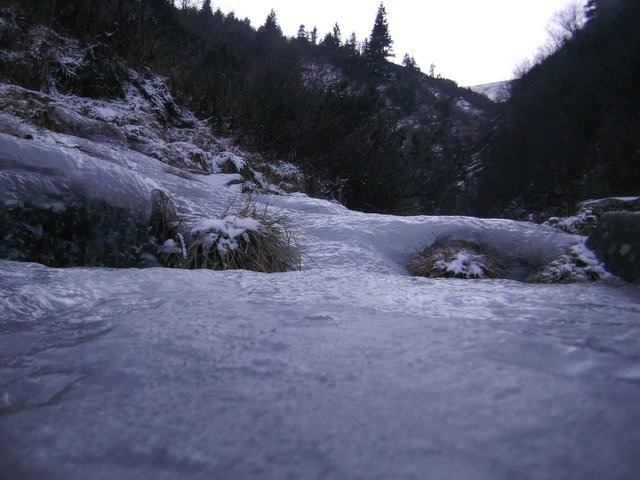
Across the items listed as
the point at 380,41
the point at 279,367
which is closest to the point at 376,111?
the point at 279,367

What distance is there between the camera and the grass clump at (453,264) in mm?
3000

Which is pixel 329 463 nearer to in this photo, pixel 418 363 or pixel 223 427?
pixel 223 427

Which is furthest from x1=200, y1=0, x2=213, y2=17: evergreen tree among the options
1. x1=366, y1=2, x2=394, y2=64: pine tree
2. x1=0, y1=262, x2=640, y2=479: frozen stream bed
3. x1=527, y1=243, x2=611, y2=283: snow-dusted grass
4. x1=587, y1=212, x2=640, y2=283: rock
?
x1=0, y1=262, x2=640, y2=479: frozen stream bed

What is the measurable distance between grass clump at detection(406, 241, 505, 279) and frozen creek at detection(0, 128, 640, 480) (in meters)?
1.37

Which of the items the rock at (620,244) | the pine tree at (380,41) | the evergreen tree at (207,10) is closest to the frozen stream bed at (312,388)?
the rock at (620,244)

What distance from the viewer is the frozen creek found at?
1.94 ft

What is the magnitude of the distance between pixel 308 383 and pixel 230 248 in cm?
191

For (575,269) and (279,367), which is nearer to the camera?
(279,367)

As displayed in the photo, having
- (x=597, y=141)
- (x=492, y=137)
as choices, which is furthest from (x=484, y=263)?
(x=492, y=137)

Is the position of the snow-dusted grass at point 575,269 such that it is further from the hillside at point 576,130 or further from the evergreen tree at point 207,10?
the evergreen tree at point 207,10

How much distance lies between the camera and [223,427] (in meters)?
0.68

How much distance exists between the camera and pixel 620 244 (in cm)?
232

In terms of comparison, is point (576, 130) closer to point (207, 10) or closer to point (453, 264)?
point (453, 264)

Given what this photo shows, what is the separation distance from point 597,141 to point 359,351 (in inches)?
598
